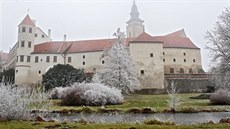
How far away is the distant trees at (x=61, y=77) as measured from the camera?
152 feet

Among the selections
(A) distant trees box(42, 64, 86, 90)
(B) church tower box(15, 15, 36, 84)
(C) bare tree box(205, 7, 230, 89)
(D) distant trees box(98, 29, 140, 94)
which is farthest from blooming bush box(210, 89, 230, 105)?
(B) church tower box(15, 15, 36, 84)

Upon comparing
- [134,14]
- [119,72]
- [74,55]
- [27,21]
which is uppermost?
[134,14]

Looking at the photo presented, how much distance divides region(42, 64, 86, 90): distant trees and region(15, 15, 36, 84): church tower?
13.9 m

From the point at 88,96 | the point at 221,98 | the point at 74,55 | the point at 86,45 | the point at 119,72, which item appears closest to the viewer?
the point at 88,96

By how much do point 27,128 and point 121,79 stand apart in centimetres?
2802

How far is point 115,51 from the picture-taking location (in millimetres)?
37875

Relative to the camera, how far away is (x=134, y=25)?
3241 inches

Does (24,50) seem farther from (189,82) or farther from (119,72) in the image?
(189,82)

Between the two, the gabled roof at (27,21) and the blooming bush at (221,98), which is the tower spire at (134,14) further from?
the blooming bush at (221,98)

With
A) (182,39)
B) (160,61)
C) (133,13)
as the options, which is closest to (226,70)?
(160,61)

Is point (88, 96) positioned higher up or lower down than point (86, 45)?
lower down

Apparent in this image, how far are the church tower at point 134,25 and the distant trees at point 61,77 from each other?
3639cm

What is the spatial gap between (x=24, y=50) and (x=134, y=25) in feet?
112

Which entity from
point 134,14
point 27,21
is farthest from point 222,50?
point 134,14
